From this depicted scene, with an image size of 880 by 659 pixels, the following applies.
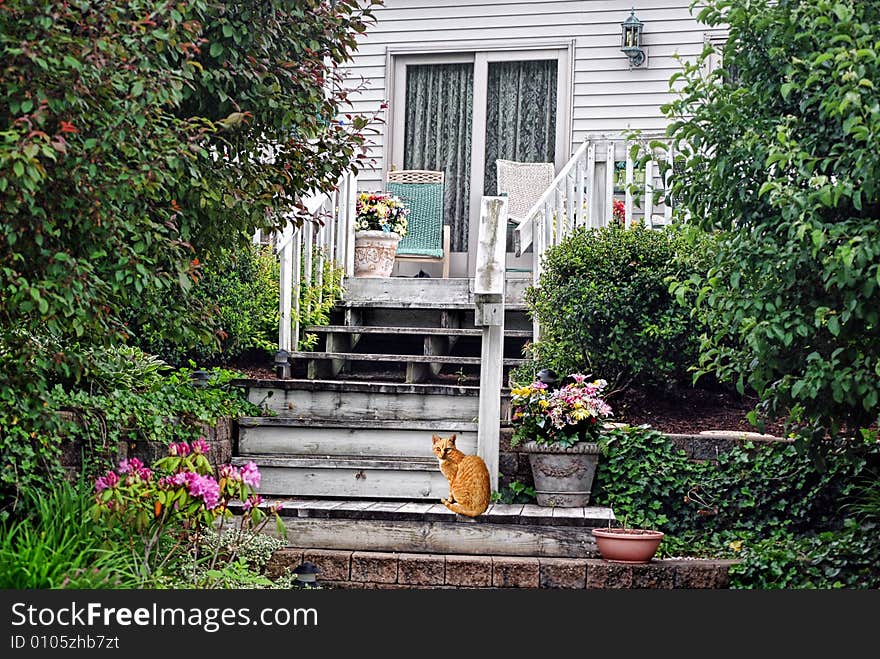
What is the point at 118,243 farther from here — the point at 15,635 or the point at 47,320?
the point at 15,635

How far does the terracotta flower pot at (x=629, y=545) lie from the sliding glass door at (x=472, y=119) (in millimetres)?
4763

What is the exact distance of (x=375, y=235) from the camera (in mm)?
7887

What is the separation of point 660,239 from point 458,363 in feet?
4.59

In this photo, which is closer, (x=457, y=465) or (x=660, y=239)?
(x=457, y=465)

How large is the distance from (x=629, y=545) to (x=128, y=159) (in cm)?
246

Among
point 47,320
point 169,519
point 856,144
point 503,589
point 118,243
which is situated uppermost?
point 856,144

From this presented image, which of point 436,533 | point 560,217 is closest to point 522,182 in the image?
point 560,217

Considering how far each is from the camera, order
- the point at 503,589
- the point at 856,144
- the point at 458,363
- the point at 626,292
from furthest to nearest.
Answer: the point at 458,363 → the point at 626,292 → the point at 503,589 → the point at 856,144

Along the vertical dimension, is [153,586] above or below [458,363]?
below

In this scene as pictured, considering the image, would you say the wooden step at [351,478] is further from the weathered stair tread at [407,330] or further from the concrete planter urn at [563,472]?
the weathered stair tread at [407,330]

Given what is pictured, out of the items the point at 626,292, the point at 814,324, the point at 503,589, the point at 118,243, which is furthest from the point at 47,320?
the point at 626,292

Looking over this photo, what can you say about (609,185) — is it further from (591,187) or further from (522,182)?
(522,182)

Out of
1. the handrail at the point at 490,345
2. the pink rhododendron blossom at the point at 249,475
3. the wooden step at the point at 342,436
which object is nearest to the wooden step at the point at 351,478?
the wooden step at the point at 342,436

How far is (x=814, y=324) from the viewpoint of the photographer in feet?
11.9
